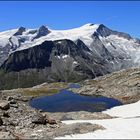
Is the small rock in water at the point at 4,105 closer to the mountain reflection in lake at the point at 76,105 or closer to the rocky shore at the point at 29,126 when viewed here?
the rocky shore at the point at 29,126

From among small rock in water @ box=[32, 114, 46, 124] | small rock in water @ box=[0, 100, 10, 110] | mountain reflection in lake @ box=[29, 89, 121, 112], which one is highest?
small rock in water @ box=[0, 100, 10, 110]

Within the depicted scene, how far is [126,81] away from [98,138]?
498 feet

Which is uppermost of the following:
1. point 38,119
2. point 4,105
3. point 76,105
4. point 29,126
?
point 4,105

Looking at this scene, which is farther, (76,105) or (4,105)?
(76,105)

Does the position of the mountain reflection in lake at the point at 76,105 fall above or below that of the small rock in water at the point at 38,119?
below

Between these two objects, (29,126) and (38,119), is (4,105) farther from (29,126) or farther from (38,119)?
(29,126)

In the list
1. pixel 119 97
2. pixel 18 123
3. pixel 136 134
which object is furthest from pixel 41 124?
pixel 119 97

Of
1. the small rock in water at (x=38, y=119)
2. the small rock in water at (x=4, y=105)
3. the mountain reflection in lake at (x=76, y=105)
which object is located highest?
the small rock in water at (x=4, y=105)

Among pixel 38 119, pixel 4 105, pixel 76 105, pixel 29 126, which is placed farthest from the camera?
pixel 76 105

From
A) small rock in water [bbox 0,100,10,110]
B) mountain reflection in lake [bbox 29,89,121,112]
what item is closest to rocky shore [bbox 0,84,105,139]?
small rock in water [bbox 0,100,10,110]

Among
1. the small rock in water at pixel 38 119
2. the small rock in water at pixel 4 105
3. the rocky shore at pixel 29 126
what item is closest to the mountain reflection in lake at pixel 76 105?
the small rock in water at pixel 4 105

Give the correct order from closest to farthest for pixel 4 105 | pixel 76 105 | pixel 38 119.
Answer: pixel 38 119, pixel 4 105, pixel 76 105

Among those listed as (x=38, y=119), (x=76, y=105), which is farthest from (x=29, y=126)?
(x=76, y=105)

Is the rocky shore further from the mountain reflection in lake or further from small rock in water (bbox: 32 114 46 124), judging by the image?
the mountain reflection in lake
